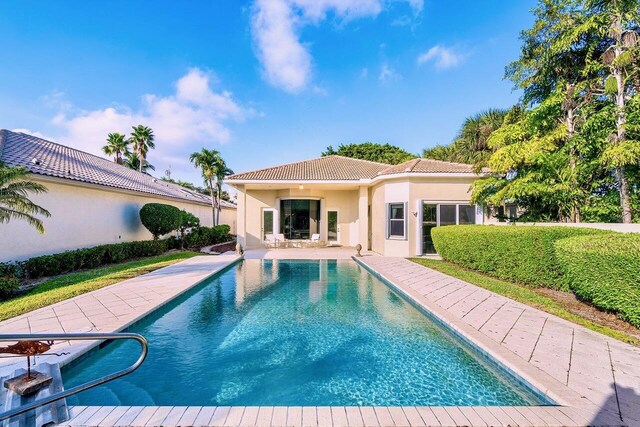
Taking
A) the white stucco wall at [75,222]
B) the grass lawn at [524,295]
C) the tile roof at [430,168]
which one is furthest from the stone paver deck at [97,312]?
the tile roof at [430,168]

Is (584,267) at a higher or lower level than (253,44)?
lower

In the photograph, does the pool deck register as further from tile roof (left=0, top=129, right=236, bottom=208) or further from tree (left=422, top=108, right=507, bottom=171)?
tree (left=422, top=108, right=507, bottom=171)

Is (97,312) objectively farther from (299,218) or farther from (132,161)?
(132,161)

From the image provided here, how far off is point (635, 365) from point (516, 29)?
12981mm

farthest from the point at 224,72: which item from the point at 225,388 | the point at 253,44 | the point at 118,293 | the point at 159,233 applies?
the point at 225,388

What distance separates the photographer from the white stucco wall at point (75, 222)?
1025 centimetres

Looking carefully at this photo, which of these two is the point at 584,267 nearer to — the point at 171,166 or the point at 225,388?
the point at 225,388

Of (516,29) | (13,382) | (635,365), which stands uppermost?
(516,29)

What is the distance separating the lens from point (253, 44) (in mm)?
16203

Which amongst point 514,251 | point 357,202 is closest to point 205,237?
point 357,202

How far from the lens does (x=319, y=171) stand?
19406 millimetres

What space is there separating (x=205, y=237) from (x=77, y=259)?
1099cm

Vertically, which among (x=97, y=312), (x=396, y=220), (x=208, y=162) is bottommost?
(x=97, y=312)

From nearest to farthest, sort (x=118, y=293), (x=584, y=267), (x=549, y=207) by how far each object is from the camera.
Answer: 1. (x=584, y=267)
2. (x=118, y=293)
3. (x=549, y=207)
